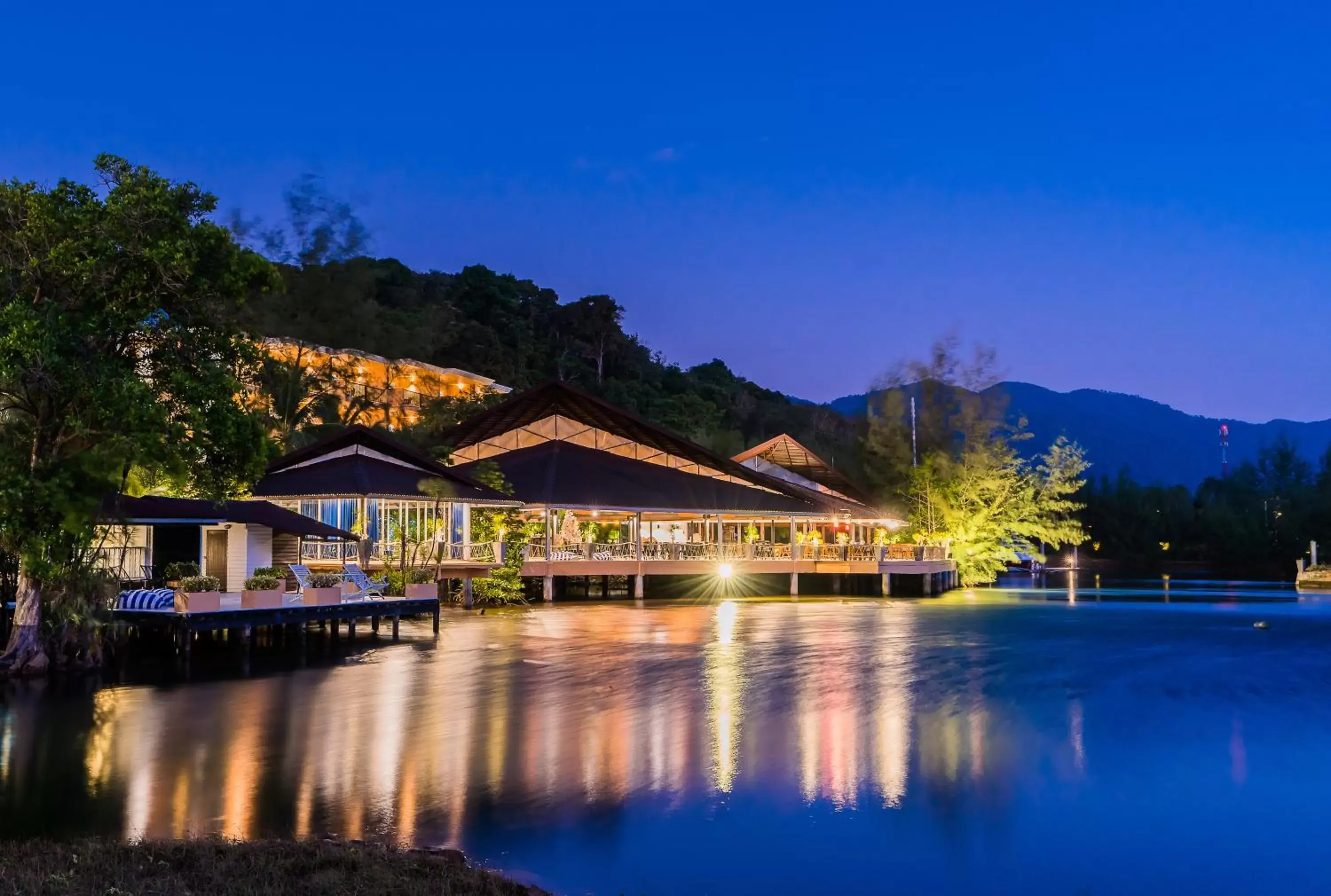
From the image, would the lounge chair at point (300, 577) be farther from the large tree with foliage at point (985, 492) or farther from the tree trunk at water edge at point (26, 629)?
the large tree with foliage at point (985, 492)

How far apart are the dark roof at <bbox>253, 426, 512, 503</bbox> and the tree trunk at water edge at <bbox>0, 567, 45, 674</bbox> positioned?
12.4m

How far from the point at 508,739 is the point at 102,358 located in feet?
29.1

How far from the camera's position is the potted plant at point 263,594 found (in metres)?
20.5

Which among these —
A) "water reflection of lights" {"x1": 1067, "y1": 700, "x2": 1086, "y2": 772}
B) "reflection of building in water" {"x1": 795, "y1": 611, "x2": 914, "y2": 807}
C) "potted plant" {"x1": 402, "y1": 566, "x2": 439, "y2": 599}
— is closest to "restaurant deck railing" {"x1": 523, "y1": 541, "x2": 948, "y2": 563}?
"potted plant" {"x1": 402, "y1": 566, "x2": 439, "y2": 599}

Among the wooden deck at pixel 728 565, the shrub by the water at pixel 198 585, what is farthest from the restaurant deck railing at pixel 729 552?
the shrub by the water at pixel 198 585

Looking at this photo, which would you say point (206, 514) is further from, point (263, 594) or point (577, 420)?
point (577, 420)

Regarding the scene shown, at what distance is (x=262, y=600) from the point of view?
20641 mm

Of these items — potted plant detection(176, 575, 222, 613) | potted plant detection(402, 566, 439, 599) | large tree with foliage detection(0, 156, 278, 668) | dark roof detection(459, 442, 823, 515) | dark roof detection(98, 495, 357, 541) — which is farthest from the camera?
dark roof detection(459, 442, 823, 515)

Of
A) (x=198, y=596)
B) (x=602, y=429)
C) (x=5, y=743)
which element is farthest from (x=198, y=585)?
(x=602, y=429)

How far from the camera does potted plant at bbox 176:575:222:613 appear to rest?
19438 millimetres

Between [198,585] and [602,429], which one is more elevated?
[602,429]

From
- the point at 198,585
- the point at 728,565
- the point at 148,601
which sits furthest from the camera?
the point at 728,565

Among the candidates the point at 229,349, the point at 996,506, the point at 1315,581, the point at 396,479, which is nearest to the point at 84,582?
the point at 229,349

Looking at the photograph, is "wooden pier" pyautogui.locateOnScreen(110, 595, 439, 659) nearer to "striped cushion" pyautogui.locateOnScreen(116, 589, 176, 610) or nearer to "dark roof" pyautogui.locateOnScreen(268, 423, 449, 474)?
"striped cushion" pyautogui.locateOnScreen(116, 589, 176, 610)
